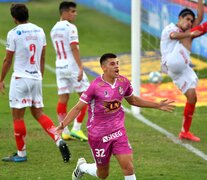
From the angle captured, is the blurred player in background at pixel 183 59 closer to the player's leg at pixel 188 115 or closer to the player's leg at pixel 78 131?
the player's leg at pixel 188 115

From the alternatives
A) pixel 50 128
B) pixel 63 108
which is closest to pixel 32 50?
pixel 50 128

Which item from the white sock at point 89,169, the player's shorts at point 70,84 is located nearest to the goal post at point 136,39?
the player's shorts at point 70,84

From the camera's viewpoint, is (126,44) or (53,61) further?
(126,44)

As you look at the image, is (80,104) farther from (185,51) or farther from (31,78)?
(185,51)

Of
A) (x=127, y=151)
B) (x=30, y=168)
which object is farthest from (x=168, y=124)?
(x=127, y=151)

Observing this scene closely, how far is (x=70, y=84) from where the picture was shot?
1110cm

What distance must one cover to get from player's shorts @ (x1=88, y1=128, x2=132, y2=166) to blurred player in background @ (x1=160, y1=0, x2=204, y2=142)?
11.1 feet

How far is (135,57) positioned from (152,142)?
259 centimetres

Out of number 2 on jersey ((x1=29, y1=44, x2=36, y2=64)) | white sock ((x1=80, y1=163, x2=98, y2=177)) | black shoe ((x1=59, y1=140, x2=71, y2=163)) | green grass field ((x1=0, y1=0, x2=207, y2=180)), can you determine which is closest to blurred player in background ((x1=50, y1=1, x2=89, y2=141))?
green grass field ((x1=0, y1=0, x2=207, y2=180))

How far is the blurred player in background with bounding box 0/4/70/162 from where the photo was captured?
30.7ft

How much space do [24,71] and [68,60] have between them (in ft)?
5.08

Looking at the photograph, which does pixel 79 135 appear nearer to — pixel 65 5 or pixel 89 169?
pixel 65 5

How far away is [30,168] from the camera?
9344mm

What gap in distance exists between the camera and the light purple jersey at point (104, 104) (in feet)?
25.8
